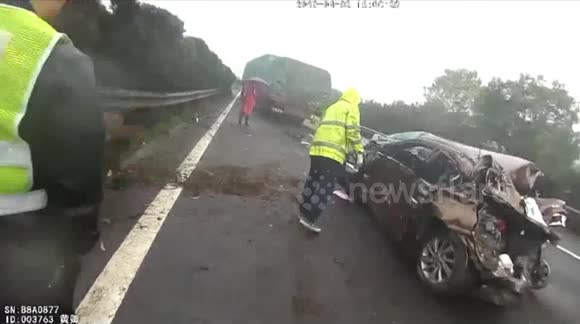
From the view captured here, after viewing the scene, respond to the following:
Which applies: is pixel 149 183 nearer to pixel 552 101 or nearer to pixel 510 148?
pixel 510 148

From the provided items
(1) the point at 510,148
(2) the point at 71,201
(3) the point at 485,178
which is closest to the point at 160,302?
(2) the point at 71,201

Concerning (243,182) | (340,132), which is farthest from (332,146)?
(243,182)

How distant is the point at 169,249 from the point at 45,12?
3246 mm

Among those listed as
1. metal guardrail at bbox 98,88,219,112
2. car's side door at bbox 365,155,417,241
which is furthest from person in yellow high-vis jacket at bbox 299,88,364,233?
metal guardrail at bbox 98,88,219,112

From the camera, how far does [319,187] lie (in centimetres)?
582

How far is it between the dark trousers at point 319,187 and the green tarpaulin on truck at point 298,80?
678 inches

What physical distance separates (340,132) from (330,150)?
255 millimetres

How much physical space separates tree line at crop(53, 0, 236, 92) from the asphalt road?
3.59 m

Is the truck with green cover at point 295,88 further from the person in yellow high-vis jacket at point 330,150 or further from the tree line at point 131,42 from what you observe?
the person in yellow high-vis jacket at point 330,150

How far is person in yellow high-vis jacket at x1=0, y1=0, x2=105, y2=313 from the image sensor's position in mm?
1222

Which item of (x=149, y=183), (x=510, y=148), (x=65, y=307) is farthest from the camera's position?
(x=510, y=148)

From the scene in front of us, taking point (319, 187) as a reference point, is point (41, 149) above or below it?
above

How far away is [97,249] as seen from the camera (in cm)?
405

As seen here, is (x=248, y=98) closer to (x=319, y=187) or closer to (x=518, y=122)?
(x=518, y=122)
